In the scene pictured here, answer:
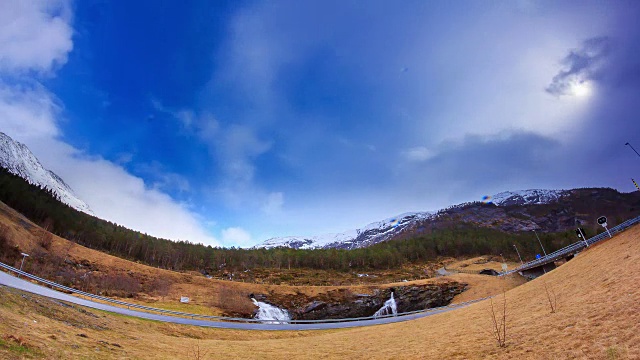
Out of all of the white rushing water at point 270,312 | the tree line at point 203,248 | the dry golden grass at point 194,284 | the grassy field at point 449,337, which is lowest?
the grassy field at point 449,337

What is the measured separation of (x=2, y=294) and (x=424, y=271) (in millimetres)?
130072

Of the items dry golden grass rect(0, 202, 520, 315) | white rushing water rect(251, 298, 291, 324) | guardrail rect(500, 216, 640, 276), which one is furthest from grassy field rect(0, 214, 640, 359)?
dry golden grass rect(0, 202, 520, 315)

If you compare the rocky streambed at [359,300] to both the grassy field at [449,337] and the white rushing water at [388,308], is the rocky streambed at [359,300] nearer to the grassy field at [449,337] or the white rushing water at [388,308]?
the white rushing water at [388,308]

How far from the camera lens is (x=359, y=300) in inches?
2827

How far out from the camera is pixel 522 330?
16.0m

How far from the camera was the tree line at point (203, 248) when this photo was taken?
110m

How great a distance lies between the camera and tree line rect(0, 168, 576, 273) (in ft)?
360

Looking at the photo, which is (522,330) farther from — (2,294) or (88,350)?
(2,294)

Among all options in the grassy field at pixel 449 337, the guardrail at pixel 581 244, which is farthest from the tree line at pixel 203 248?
the grassy field at pixel 449 337

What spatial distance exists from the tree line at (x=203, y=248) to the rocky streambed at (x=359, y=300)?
6397 centimetres

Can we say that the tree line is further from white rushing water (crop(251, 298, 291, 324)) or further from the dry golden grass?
white rushing water (crop(251, 298, 291, 324))

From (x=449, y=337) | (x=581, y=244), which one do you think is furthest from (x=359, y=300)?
(x=449, y=337)

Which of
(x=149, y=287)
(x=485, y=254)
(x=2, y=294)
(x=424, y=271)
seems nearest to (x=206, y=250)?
(x=149, y=287)

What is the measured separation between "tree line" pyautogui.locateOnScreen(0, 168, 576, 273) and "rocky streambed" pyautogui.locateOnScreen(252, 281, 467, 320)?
64.0 meters
